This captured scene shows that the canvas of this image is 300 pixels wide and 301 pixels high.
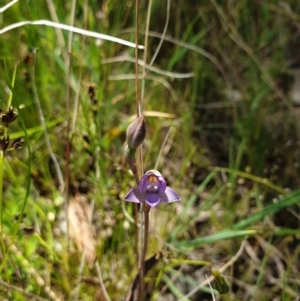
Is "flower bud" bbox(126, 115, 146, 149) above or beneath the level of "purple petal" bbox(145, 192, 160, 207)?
above

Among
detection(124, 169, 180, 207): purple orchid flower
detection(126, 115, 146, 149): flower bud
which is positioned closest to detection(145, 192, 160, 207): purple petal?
detection(124, 169, 180, 207): purple orchid flower

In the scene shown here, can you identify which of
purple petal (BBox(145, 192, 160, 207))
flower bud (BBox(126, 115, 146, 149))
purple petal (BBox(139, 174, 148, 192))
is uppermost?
flower bud (BBox(126, 115, 146, 149))

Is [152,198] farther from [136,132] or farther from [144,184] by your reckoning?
[136,132]

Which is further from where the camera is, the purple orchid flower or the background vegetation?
the background vegetation

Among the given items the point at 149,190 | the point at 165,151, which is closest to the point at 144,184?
the point at 149,190

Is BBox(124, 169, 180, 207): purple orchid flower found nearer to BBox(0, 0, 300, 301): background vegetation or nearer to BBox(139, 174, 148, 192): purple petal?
BBox(139, 174, 148, 192): purple petal
